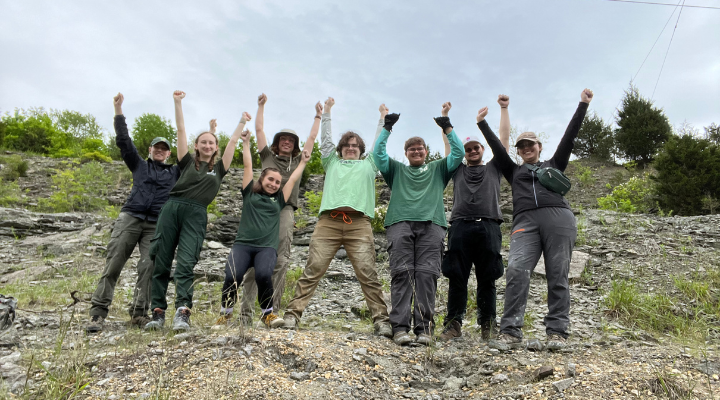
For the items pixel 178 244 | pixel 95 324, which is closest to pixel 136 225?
pixel 178 244

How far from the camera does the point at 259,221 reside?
12.3 feet

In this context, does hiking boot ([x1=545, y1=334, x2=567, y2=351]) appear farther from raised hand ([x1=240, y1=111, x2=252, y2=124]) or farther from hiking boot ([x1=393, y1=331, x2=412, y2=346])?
raised hand ([x1=240, y1=111, x2=252, y2=124])

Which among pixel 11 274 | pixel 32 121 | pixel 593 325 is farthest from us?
pixel 32 121

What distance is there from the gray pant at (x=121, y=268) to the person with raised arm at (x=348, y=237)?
1.44 meters

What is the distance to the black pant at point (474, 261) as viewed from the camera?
3688 mm

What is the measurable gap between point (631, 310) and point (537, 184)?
2.34 meters

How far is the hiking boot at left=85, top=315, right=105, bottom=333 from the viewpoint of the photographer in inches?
147

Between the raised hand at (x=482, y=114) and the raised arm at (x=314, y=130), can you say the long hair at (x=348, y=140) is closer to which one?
the raised arm at (x=314, y=130)

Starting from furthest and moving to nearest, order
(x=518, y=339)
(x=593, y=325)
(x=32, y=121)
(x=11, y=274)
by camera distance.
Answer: (x=32, y=121) → (x=11, y=274) → (x=593, y=325) → (x=518, y=339)

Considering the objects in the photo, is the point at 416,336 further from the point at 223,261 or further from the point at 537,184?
the point at 223,261

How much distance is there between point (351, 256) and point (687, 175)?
38.6ft

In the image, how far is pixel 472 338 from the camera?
3779 mm

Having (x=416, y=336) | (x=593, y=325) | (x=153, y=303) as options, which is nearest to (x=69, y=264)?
(x=153, y=303)

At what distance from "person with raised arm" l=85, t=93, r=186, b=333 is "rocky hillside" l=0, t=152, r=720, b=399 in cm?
24
